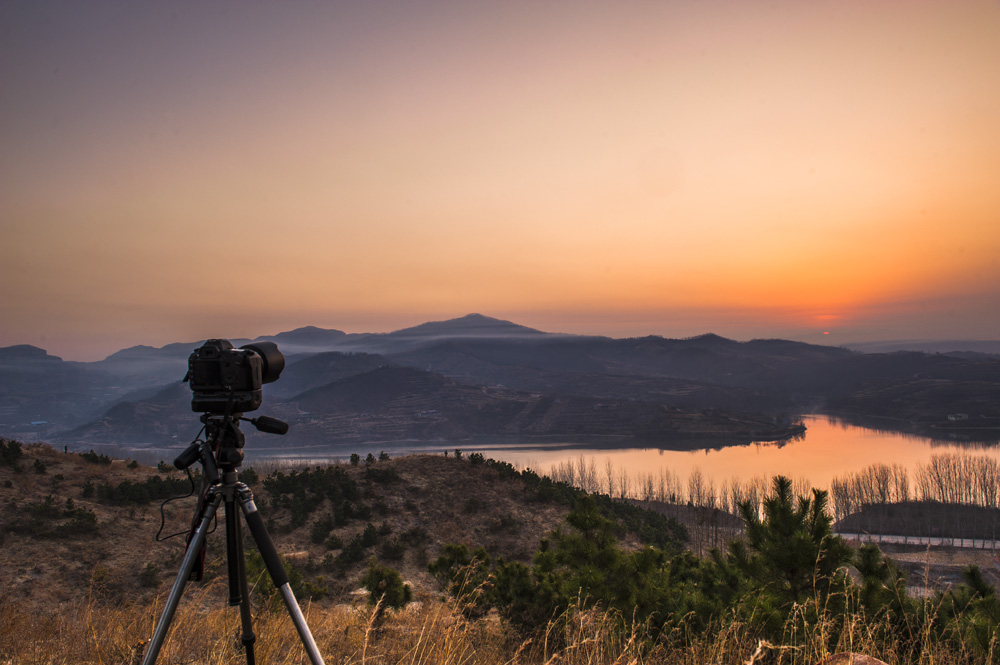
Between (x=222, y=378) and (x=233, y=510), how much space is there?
1.89 feet

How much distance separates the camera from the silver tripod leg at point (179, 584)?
6.43 ft

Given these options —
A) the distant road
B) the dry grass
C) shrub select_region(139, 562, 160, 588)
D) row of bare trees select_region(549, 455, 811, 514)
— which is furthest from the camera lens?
row of bare trees select_region(549, 455, 811, 514)

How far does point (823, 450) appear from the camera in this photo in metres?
132

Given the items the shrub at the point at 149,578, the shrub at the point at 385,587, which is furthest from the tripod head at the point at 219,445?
the shrub at the point at 149,578

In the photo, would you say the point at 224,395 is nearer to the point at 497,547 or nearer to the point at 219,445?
the point at 219,445

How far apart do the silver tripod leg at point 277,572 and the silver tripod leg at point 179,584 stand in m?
0.14

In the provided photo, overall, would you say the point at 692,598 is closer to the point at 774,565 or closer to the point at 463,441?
the point at 774,565

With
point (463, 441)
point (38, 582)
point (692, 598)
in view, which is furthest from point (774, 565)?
point (463, 441)

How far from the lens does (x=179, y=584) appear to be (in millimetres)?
2072

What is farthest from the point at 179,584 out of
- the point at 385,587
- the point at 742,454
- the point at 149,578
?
the point at 742,454

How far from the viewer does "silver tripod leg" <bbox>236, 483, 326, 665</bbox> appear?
2.09 m

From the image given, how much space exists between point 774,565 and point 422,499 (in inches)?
1015

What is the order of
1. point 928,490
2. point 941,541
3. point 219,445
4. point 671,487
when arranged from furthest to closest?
point 671,487 → point 928,490 → point 941,541 → point 219,445

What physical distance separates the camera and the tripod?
0.06 m
